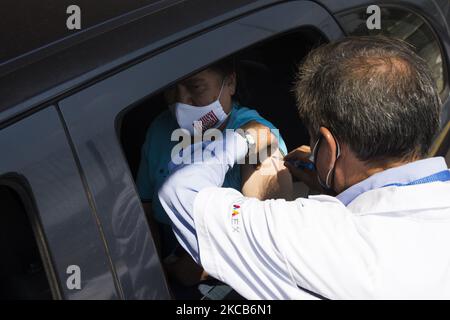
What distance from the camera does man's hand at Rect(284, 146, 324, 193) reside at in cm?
186

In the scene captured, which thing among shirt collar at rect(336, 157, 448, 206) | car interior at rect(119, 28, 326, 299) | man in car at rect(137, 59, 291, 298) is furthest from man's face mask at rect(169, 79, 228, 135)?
shirt collar at rect(336, 157, 448, 206)

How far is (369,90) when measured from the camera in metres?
1.40

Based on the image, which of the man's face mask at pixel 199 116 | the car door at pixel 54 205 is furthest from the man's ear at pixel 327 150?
the car door at pixel 54 205

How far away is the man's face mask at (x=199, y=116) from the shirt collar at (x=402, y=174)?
2.10 feet

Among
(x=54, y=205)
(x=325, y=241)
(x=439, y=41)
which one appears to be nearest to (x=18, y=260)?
(x=54, y=205)

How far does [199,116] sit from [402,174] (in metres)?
0.76

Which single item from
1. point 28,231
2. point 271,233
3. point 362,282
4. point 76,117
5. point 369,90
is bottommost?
point 362,282

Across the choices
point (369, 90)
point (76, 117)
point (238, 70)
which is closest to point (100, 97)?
point (76, 117)

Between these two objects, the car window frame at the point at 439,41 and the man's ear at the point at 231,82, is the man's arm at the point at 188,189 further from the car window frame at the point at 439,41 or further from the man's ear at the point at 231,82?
the car window frame at the point at 439,41

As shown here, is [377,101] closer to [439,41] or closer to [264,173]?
[264,173]

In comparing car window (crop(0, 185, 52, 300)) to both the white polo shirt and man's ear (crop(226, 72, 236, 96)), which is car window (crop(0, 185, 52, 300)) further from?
man's ear (crop(226, 72, 236, 96))

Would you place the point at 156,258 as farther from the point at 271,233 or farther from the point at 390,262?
the point at 390,262
